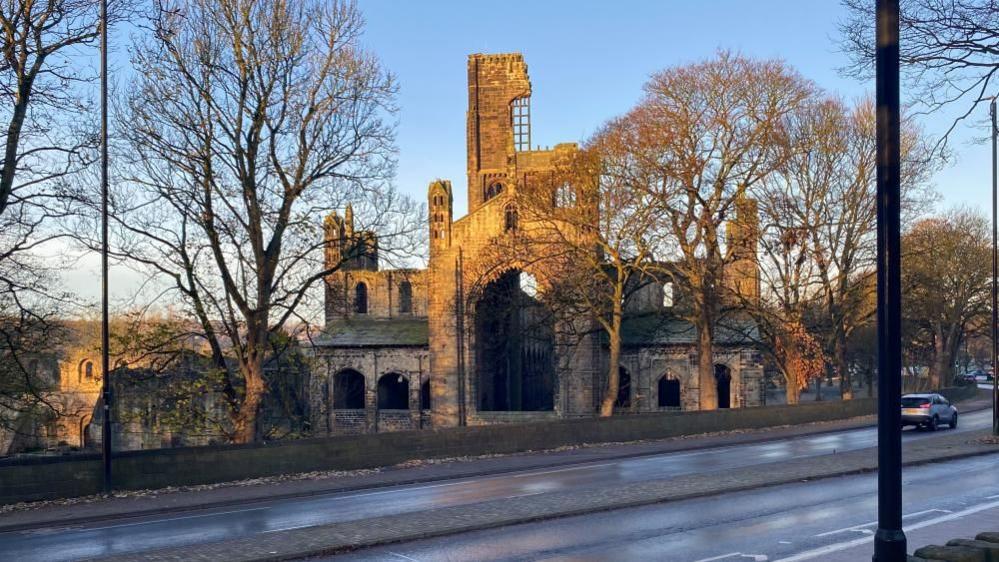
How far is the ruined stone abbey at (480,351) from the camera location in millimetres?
48781

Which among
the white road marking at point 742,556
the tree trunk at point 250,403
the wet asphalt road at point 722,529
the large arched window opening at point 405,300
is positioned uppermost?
the large arched window opening at point 405,300

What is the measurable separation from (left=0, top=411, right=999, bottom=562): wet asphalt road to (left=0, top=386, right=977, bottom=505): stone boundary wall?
119 inches

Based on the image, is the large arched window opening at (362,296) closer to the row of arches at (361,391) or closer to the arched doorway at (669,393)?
the row of arches at (361,391)

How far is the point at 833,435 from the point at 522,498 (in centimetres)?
1946

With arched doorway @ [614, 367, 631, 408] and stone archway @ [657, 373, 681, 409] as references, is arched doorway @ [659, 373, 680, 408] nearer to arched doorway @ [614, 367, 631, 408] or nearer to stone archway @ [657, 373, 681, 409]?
stone archway @ [657, 373, 681, 409]

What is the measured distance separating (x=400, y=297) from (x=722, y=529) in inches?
1961

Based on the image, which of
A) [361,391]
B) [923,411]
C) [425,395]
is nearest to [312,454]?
[923,411]

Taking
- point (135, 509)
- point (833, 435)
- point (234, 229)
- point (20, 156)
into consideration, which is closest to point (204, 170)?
point (234, 229)

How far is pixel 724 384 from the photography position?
56562 millimetres

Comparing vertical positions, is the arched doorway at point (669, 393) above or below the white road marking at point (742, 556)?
below

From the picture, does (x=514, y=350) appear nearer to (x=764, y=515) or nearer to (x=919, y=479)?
(x=919, y=479)

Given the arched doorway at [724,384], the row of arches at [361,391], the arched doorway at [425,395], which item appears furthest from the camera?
the row of arches at [361,391]

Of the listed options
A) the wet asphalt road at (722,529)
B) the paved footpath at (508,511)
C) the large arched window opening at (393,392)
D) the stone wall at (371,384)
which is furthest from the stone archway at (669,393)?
the wet asphalt road at (722,529)

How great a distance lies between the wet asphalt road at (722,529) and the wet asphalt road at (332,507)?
167 cm
